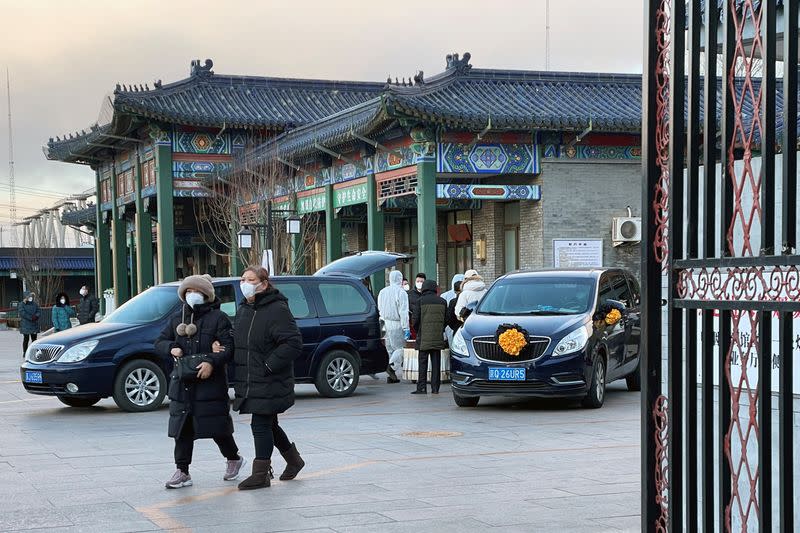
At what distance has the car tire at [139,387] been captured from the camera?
1548cm

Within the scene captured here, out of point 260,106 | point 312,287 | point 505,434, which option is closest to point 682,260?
point 505,434

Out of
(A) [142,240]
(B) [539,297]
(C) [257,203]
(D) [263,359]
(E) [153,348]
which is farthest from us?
(A) [142,240]

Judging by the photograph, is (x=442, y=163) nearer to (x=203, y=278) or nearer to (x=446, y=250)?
(x=446, y=250)

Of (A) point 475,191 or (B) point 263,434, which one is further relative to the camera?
(A) point 475,191

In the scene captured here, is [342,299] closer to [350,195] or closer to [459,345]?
[459,345]

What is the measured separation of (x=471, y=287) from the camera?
18.8 metres

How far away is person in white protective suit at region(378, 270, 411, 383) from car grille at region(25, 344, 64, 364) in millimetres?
5639

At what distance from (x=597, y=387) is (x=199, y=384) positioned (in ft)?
23.7

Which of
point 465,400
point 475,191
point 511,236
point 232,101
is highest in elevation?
point 232,101

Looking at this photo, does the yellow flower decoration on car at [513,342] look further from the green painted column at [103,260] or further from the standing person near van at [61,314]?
the green painted column at [103,260]

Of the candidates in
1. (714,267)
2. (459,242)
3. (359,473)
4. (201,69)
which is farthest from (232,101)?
(714,267)

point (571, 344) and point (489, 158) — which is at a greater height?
point (489, 158)

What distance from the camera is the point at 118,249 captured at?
48.0 m

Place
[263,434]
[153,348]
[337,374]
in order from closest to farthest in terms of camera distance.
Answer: [263,434] < [153,348] < [337,374]
